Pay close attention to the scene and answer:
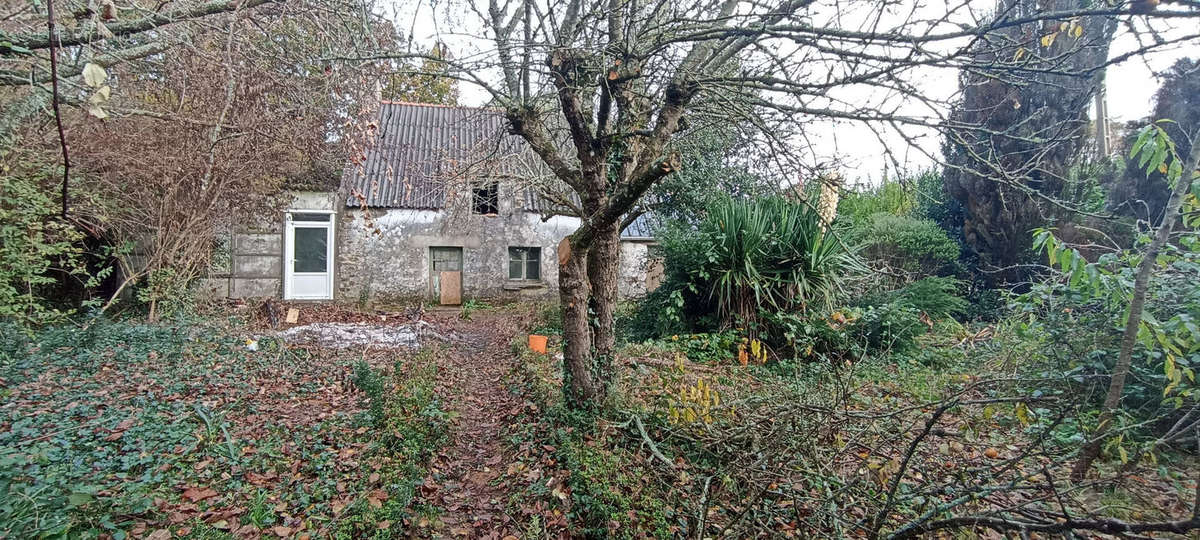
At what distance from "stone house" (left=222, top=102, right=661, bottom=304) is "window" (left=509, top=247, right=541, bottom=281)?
0.08 ft

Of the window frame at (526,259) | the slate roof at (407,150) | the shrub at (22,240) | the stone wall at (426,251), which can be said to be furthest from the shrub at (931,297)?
the shrub at (22,240)

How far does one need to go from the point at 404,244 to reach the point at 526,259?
9.80 ft

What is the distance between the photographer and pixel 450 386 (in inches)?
236

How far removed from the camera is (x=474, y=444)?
4582mm

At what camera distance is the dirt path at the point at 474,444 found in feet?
11.3

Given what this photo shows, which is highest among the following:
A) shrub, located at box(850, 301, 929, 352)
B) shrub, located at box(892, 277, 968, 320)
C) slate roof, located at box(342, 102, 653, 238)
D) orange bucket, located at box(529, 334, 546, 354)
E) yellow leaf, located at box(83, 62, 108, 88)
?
slate roof, located at box(342, 102, 653, 238)

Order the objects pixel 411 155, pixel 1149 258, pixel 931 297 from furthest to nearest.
→ pixel 411 155, pixel 931 297, pixel 1149 258

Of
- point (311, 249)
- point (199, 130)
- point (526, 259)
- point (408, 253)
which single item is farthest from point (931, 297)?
point (311, 249)

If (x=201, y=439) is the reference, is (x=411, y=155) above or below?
above

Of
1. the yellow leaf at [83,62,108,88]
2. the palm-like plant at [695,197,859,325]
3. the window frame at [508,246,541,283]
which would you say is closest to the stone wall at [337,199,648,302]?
the window frame at [508,246,541,283]

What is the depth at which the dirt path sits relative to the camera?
Answer: 3439 millimetres

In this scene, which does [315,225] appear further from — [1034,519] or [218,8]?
[1034,519]

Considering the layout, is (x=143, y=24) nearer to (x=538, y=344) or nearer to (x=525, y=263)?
(x=538, y=344)

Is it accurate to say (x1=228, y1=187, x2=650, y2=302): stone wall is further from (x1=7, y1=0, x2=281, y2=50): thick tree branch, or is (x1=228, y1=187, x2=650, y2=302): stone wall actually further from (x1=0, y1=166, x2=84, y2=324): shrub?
(x1=7, y1=0, x2=281, y2=50): thick tree branch
